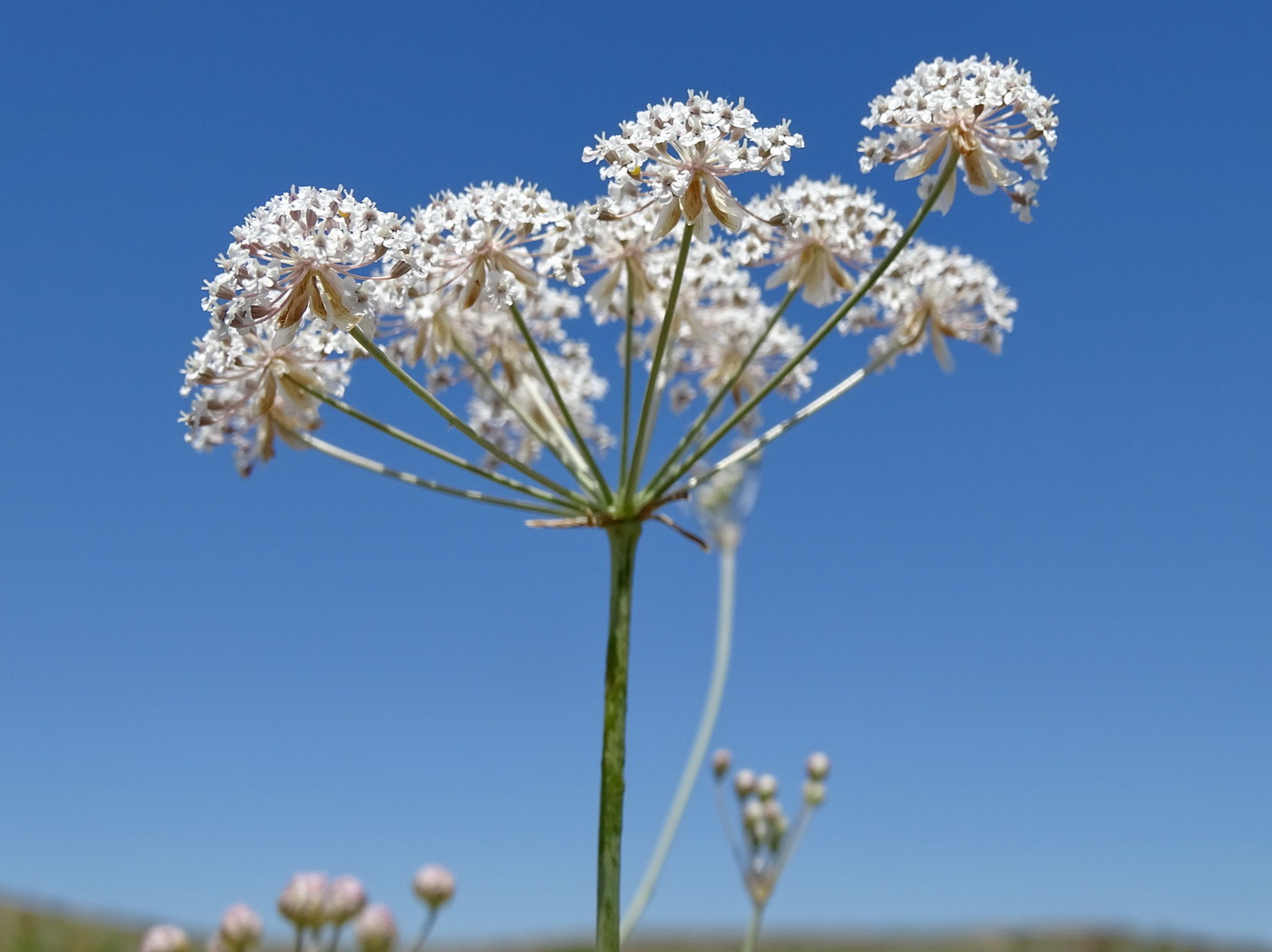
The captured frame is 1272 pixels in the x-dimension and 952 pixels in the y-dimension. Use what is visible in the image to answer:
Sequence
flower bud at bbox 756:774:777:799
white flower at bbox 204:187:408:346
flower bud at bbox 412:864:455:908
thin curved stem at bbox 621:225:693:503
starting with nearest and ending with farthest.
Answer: white flower at bbox 204:187:408:346
thin curved stem at bbox 621:225:693:503
flower bud at bbox 412:864:455:908
flower bud at bbox 756:774:777:799

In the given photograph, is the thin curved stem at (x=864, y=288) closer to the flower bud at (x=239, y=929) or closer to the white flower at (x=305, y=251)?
the white flower at (x=305, y=251)

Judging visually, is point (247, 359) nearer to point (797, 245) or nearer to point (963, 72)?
point (797, 245)

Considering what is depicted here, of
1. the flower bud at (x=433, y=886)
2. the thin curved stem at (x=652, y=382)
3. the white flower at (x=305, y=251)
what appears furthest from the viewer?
the flower bud at (x=433, y=886)

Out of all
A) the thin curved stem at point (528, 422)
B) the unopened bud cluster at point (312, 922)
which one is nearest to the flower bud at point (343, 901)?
the unopened bud cluster at point (312, 922)

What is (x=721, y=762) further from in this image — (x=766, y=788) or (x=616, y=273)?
(x=616, y=273)

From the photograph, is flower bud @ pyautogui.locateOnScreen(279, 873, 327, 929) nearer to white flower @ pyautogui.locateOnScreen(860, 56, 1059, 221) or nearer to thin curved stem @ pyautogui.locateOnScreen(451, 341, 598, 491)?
thin curved stem @ pyautogui.locateOnScreen(451, 341, 598, 491)

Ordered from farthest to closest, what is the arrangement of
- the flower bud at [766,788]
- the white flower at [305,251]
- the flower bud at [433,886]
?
the flower bud at [766,788]
the flower bud at [433,886]
the white flower at [305,251]

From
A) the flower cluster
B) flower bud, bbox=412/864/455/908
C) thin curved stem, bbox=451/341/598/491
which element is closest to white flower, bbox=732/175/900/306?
the flower cluster
